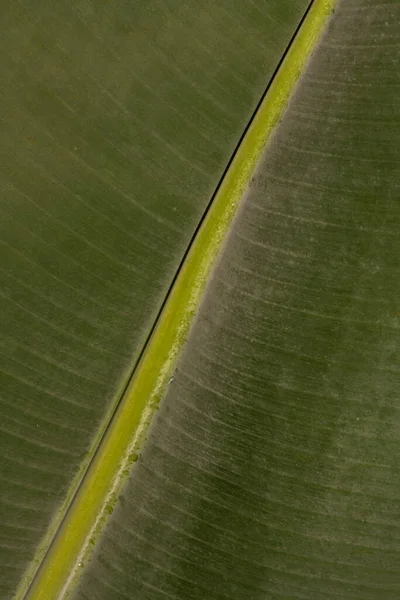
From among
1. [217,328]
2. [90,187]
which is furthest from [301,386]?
[90,187]

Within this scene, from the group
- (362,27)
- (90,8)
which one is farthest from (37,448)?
(362,27)

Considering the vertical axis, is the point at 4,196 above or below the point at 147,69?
below

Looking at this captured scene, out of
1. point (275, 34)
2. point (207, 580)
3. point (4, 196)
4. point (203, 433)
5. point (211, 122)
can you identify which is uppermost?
point (275, 34)

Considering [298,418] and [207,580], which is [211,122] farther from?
[207,580]
